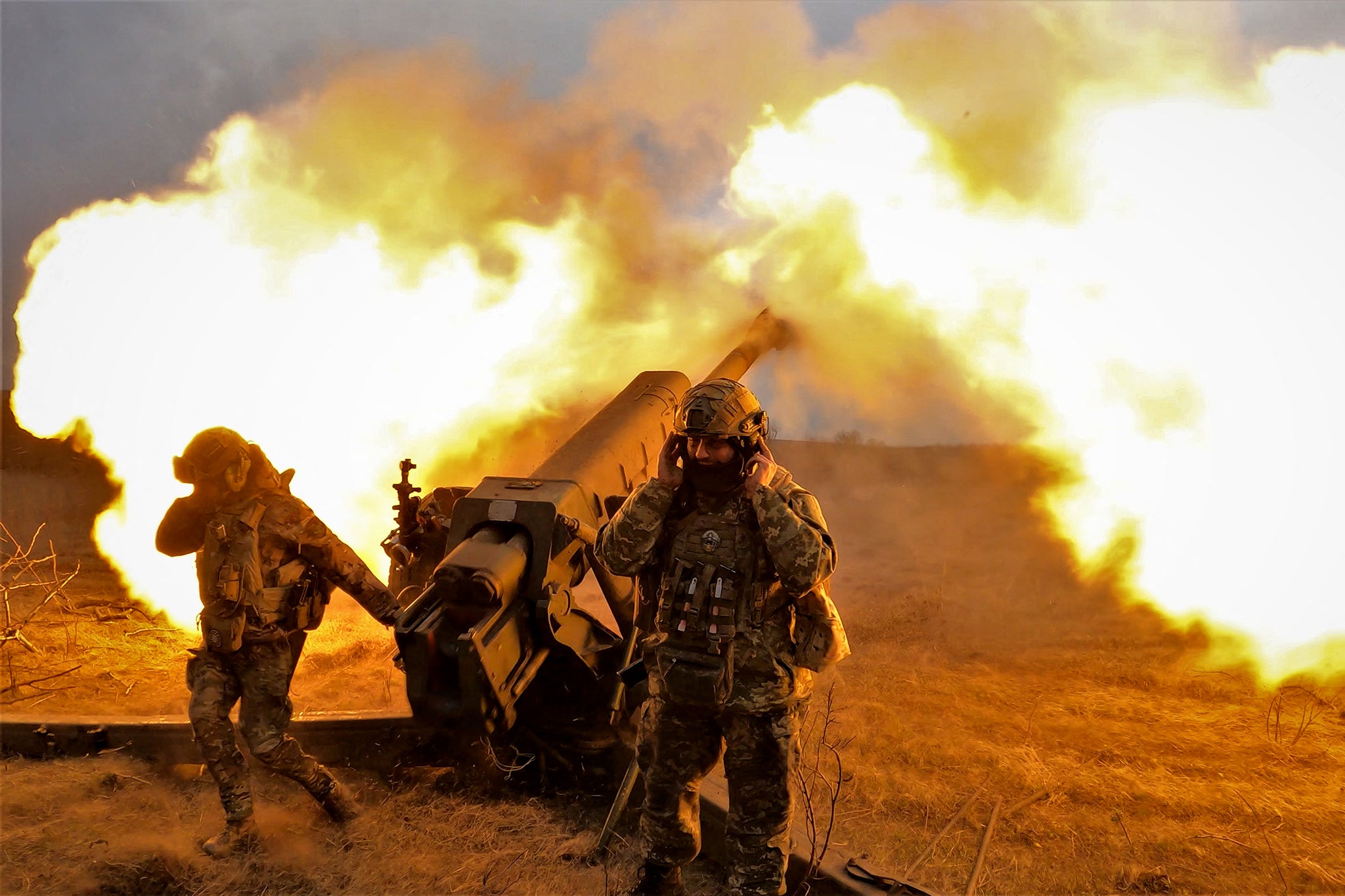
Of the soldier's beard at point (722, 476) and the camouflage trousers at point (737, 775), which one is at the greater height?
the soldier's beard at point (722, 476)


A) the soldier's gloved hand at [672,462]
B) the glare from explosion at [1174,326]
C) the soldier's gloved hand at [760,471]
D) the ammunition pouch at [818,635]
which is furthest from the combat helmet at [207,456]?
the glare from explosion at [1174,326]

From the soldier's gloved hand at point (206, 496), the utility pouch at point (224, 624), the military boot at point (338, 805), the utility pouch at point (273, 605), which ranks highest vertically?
the soldier's gloved hand at point (206, 496)

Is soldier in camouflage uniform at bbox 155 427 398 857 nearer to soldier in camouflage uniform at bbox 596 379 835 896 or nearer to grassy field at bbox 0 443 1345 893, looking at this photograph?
grassy field at bbox 0 443 1345 893

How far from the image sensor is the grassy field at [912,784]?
4.55m

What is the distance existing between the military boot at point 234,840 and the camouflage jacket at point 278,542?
102 centimetres

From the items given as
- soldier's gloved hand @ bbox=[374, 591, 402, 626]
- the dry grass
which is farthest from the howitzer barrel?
the dry grass

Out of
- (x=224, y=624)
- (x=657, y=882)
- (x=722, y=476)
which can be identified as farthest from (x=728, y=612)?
(x=224, y=624)

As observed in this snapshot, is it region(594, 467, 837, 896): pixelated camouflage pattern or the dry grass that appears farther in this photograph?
the dry grass

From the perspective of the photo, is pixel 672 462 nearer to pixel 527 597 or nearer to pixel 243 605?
pixel 527 597

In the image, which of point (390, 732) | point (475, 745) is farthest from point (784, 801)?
point (390, 732)

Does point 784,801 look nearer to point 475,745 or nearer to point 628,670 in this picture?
point 628,670

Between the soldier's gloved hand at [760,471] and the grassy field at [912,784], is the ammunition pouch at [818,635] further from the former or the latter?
the grassy field at [912,784]

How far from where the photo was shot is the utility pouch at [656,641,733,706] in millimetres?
3682

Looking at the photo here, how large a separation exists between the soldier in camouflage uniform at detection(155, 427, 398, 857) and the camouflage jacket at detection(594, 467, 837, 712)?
195 cm
